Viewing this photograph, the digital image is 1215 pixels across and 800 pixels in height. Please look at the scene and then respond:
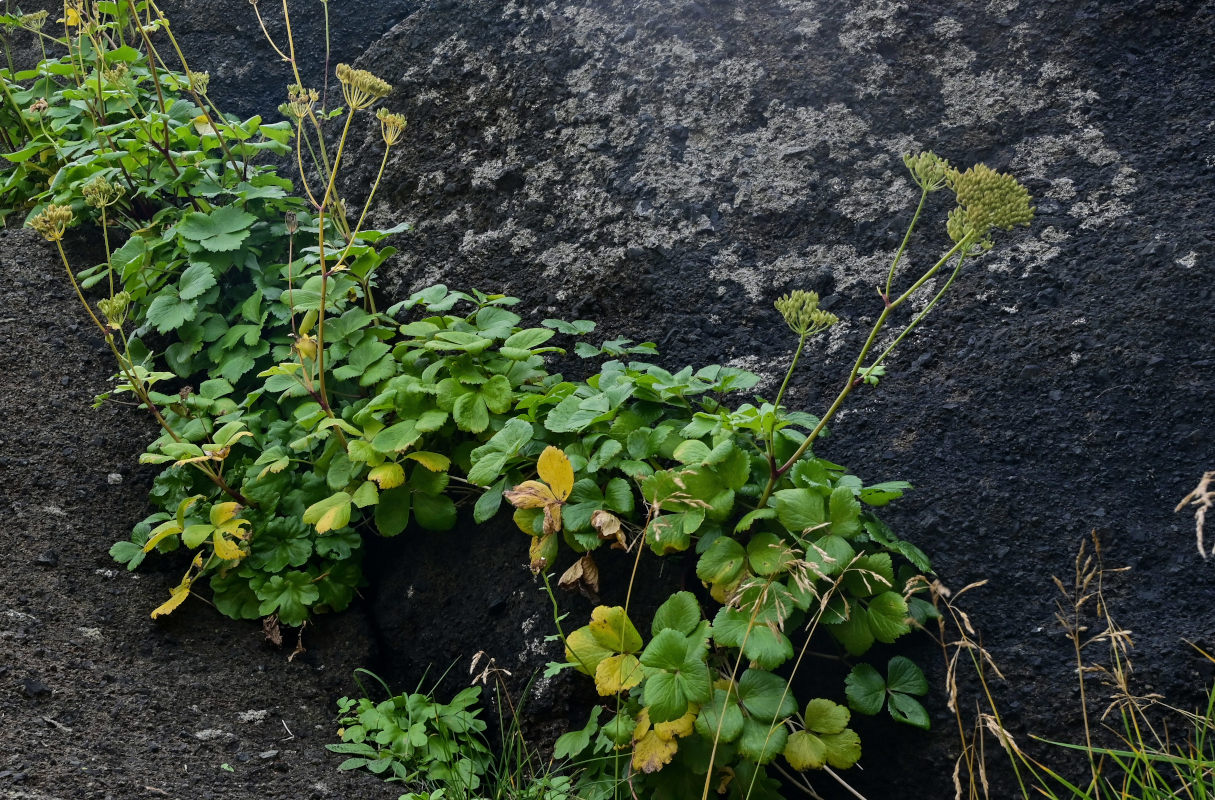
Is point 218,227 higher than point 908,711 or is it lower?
higher

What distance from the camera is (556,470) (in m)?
1.67

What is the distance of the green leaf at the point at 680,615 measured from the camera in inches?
61.0

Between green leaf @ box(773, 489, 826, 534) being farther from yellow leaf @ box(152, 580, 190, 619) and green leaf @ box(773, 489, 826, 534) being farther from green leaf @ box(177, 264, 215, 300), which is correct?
green leaf @ box(177, 264, 215, 300)

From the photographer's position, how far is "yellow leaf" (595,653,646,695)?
154 centimetres

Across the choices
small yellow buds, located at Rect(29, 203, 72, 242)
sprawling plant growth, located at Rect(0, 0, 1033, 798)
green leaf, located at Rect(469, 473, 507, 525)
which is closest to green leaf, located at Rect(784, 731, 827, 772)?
sprawling plant growth, located at Rect(0, 0, 1033, 798)

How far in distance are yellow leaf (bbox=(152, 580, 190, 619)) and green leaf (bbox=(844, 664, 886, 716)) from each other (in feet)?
4.73

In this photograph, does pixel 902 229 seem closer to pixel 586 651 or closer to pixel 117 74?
pixel 586 651

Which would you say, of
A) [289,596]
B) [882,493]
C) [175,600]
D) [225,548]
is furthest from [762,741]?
[175,600]

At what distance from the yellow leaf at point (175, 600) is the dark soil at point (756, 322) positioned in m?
0.06

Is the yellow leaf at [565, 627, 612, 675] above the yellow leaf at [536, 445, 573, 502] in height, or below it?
below

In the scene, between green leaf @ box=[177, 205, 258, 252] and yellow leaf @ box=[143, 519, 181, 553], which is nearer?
yellow leaf @ box=[143, 519, 181, 553]

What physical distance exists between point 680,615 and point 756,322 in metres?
0.84

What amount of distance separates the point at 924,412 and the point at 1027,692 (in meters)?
0.58

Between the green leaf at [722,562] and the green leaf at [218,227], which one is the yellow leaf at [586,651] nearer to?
the green leaf at [722,562]
